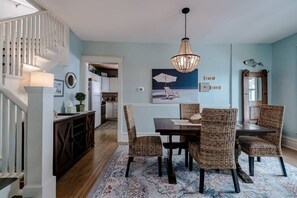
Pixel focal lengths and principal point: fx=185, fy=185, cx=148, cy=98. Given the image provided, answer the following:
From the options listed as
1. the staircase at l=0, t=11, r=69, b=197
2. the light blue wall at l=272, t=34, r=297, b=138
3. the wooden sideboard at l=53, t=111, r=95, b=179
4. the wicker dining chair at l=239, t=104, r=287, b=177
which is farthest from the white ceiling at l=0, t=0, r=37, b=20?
the light blue wall at l=272, t=34, r=297, b=138

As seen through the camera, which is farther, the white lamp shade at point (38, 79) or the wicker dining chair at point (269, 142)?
the wicker dining chair at point (269, 142)

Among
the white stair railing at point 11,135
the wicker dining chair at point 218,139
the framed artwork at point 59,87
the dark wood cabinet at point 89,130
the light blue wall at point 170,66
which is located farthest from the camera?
the light blue wall at point 170,66

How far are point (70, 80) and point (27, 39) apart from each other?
147 cm

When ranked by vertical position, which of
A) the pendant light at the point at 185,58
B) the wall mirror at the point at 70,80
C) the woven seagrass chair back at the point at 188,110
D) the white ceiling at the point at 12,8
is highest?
the white ceiling at the point at 12,8

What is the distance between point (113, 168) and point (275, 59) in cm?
480

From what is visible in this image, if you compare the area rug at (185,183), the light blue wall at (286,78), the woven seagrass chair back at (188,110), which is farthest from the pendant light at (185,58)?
the light blue wall at (286,78)

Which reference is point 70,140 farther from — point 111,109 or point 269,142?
point 111,109

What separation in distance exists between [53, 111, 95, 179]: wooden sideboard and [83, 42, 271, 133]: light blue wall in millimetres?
1386

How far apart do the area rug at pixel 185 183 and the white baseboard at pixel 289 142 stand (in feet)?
4.45

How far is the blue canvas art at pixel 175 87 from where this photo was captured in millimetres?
4859

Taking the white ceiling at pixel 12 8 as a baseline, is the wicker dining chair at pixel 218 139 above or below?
below

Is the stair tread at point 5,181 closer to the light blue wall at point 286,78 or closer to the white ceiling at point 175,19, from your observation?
the white ceiling at point 175,19

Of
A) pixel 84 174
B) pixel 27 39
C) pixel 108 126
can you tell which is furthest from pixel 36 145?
pixel 108 126

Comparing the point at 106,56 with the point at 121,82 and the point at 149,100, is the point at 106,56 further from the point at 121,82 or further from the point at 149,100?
the point at 149,100
